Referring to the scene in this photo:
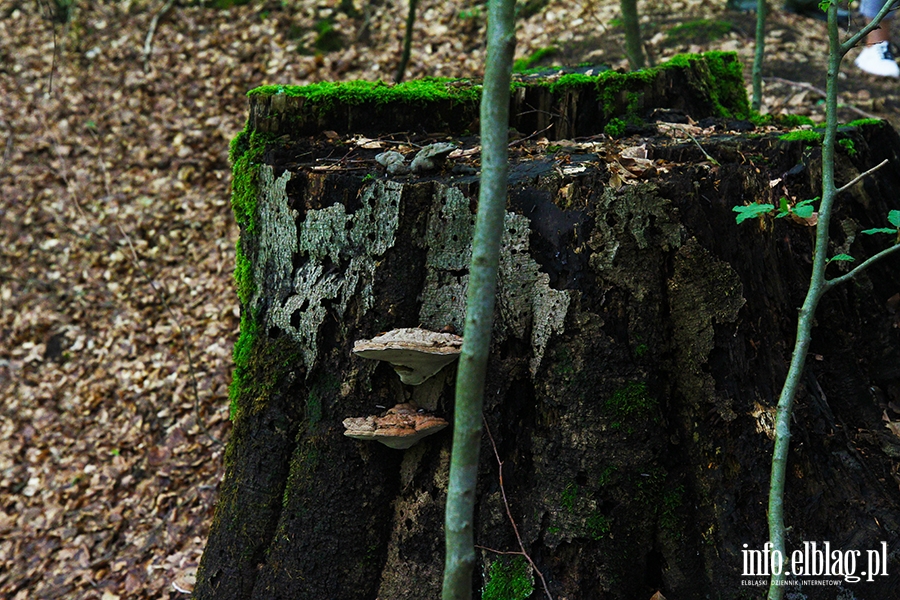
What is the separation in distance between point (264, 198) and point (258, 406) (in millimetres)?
919

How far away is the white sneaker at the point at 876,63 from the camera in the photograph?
7.71m

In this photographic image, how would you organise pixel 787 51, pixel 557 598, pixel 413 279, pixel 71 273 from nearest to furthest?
pixel 557 598, pixel 413 279, pixel 71 273, pixel 787 51

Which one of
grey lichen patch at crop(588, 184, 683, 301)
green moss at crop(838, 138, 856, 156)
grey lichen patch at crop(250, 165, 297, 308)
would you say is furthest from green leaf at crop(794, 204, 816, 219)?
grey lichen patch at crop(250, 165, 297, 308)

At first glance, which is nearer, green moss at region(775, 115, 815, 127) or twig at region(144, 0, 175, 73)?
green moss at region(775, 115, 815, 127)

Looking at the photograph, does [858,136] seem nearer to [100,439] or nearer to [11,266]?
[100,439]

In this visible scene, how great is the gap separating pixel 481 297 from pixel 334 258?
1192 millimetres

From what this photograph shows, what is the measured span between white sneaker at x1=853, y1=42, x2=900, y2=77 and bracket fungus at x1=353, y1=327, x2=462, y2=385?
776 centimetres

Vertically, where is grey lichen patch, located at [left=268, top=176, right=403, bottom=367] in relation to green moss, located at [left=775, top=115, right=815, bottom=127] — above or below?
below

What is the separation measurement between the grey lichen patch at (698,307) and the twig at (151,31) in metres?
9.48

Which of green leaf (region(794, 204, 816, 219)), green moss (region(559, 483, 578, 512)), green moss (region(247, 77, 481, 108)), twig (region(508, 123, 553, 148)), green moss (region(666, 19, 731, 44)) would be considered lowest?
green moss (region(559, 483, 578, 512))

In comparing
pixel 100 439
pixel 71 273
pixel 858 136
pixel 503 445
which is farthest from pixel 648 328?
pixel 71 273

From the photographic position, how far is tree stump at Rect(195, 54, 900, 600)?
2432 millimetres

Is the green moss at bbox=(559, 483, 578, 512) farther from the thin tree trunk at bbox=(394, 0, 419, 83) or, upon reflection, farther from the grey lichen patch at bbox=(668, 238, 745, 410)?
the thin tree trunk at bbox=(394, 0, 419, 83)

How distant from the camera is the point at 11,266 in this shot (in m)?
7.64
